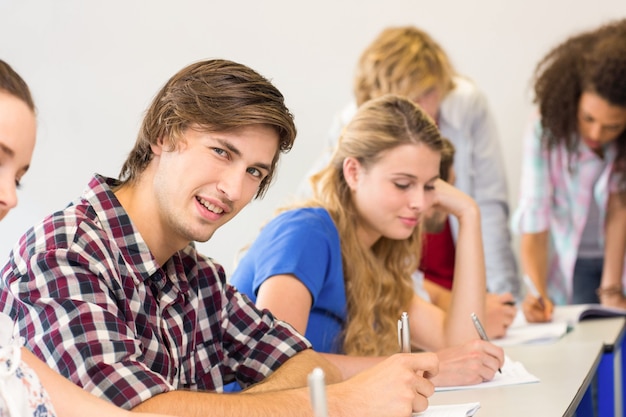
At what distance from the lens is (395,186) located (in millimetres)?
2092

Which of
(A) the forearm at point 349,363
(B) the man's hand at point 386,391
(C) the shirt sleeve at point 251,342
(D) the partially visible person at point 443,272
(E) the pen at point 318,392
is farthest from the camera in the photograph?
(D) the partially visible person at point 443,272

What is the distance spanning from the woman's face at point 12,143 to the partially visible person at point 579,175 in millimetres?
2219

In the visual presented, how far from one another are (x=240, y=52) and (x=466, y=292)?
1.90 m

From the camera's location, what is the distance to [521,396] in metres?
1.67

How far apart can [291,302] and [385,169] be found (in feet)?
1.38

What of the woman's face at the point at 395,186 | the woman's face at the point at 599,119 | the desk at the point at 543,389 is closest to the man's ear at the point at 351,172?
the woman's face at the point at 395,186

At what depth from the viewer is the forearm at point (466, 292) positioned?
2248 millimetres

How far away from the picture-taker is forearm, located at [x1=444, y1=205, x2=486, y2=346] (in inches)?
88.5

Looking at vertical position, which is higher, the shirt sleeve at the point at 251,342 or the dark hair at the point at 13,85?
the dark hair at the point at 13,85

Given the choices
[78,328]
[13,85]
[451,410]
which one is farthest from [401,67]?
[13,85]

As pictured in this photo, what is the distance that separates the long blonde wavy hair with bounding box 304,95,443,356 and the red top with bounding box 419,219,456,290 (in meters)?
0.80

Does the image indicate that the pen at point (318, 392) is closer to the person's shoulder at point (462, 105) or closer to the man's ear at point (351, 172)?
the man's ear at point (351, 172)

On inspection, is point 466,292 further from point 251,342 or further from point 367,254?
point 251,342

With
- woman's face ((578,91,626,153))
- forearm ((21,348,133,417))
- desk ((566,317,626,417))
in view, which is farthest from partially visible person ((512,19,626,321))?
forearm ((21,348,133,417))
